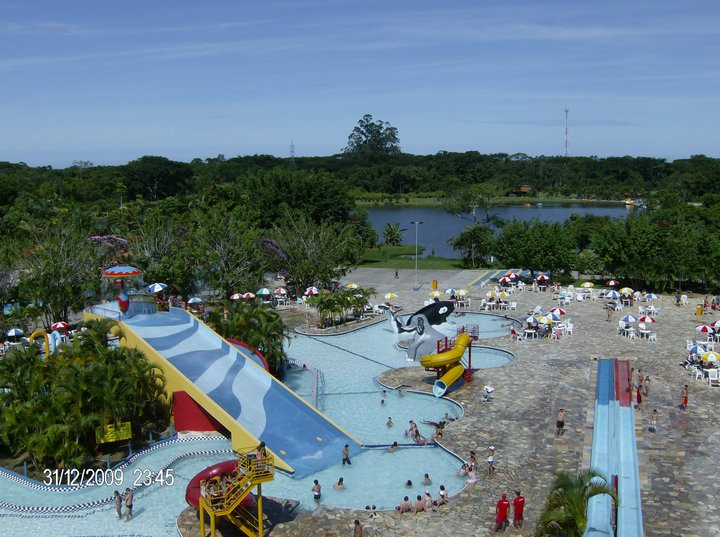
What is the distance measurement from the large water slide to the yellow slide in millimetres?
4973

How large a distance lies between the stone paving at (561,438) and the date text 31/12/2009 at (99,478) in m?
4.34

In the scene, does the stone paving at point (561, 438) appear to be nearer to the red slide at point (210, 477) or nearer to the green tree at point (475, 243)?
the red slide at point (210, 477)

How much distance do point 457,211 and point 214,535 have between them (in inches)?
2092

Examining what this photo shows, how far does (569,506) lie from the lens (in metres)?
14.2

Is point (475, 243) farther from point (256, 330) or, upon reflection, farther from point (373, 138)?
point (373, 138)

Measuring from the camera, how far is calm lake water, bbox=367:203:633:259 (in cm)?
8169

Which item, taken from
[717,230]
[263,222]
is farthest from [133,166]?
[717,230]

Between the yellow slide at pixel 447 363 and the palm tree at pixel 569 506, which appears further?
the yellow slide at pixel 447 363

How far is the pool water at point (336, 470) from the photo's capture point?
16.8 m

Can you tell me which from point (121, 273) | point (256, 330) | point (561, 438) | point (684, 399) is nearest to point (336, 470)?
point (561, 438)

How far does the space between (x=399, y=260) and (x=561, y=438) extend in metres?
40.0

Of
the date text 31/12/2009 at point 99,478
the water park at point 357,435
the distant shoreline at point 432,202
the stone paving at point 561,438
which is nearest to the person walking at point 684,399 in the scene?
the stone paving at point 561,438

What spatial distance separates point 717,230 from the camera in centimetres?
5403

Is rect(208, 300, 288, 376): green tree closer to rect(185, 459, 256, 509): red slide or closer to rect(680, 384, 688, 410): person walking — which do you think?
rect(185, 459, 256, 509): red slide
